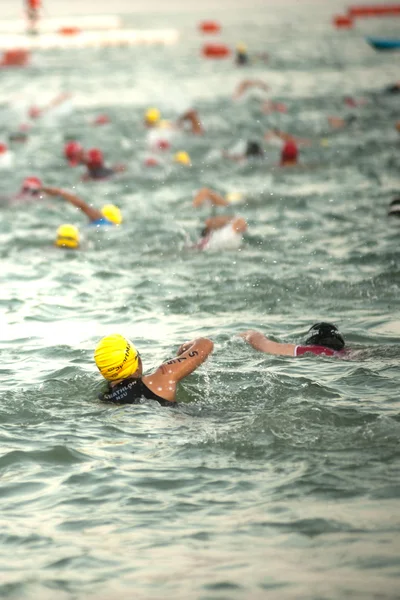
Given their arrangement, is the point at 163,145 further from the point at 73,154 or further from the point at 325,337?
the point at 325,337

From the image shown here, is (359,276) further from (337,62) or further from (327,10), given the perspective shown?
(327,10)

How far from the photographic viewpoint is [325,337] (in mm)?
9562

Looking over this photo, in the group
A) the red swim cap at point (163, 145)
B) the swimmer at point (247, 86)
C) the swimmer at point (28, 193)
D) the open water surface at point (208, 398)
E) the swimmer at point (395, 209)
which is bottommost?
the open water surface at point (208, 398)

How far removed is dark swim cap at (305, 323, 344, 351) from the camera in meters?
9.56

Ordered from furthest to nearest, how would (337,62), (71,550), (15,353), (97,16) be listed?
(97,16) < (337,62) < (15,353) < (71,550)

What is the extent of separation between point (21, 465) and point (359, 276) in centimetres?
628

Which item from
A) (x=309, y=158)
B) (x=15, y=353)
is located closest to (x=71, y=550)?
(x=15, y=353)

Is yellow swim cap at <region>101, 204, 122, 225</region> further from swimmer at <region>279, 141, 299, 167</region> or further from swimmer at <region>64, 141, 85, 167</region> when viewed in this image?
swimmer at <region>279, 141, 299, 167</region>

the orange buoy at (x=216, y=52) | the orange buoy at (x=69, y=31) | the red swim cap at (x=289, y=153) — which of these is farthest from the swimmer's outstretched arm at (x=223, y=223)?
the orange buoy at (x=69, y=31)

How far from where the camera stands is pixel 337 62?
38375mm

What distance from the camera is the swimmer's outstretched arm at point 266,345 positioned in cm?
961

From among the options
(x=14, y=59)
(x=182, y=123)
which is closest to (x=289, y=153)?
(x=182, y=123)

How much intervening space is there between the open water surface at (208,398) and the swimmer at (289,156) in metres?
0.33

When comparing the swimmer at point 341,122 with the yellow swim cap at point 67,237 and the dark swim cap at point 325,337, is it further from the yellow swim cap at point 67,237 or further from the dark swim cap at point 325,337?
A: the dark swim cap at point 325,337
